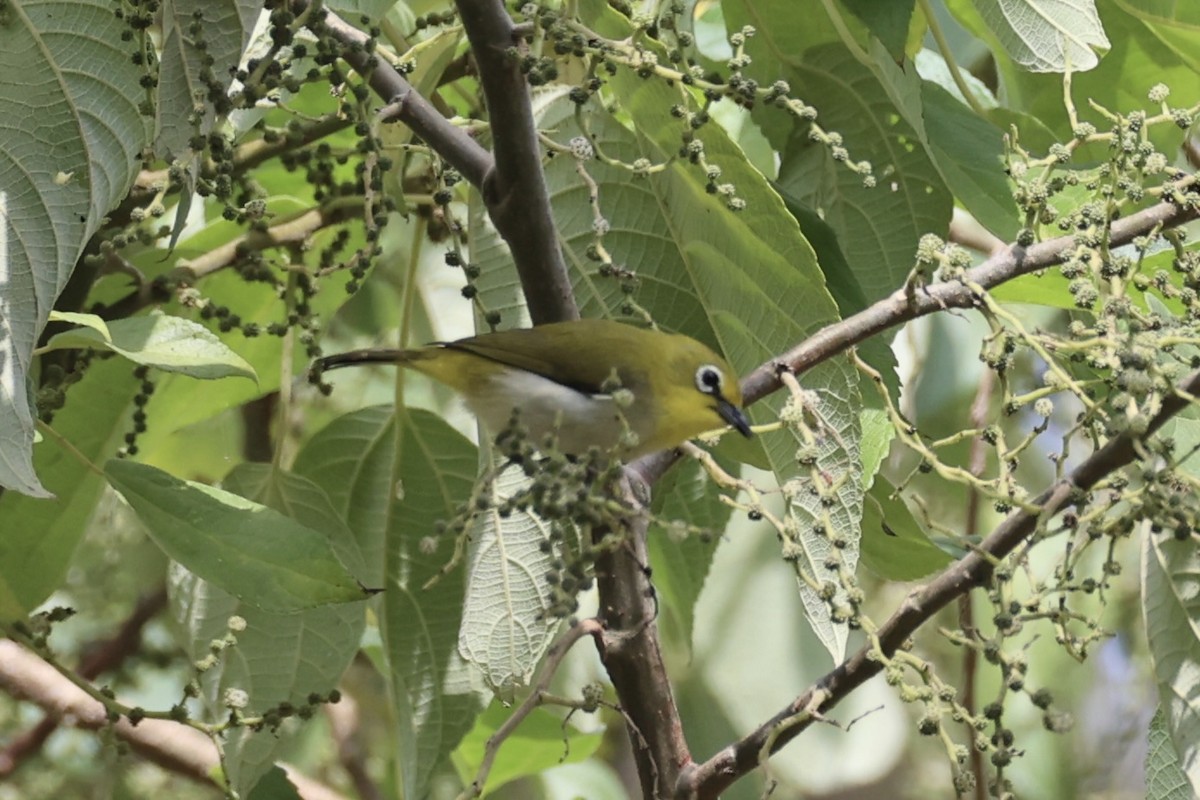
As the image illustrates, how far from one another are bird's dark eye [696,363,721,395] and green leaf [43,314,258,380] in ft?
1.74

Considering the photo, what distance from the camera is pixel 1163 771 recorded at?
1339mm

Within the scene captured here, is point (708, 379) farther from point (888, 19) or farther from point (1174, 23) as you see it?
point (1174, 23)

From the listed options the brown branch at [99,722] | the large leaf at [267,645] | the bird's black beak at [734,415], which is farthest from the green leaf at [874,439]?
the brown branch at [99,722]

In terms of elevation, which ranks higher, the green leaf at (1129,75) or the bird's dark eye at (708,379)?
the green leaf at (1129,75)

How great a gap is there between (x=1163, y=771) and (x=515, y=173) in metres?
0.80

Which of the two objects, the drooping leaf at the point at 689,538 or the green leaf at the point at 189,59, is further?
the drooping leaf at the point at 689,538

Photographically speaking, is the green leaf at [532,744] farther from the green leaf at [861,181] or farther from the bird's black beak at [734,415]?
the green leaf at [861,181]

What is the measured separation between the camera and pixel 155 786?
2504 mm

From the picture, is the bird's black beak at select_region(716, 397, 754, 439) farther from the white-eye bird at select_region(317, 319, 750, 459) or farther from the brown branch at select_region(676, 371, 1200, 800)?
the brown branch at select_region(676, 371, 1200, 800)

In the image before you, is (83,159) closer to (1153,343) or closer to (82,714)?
(1153,343)

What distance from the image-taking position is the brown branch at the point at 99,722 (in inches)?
72.1

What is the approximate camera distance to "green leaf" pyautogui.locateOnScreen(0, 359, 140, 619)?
5.20 ft

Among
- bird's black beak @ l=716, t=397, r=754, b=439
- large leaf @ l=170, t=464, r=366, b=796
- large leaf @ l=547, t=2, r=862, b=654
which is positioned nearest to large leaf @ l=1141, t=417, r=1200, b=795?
large leaf @ l=547, t=2, r=862, b=654

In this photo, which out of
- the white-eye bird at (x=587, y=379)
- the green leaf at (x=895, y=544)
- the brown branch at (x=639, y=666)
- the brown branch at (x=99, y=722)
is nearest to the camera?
the brown branch at (x=639, y=666)
